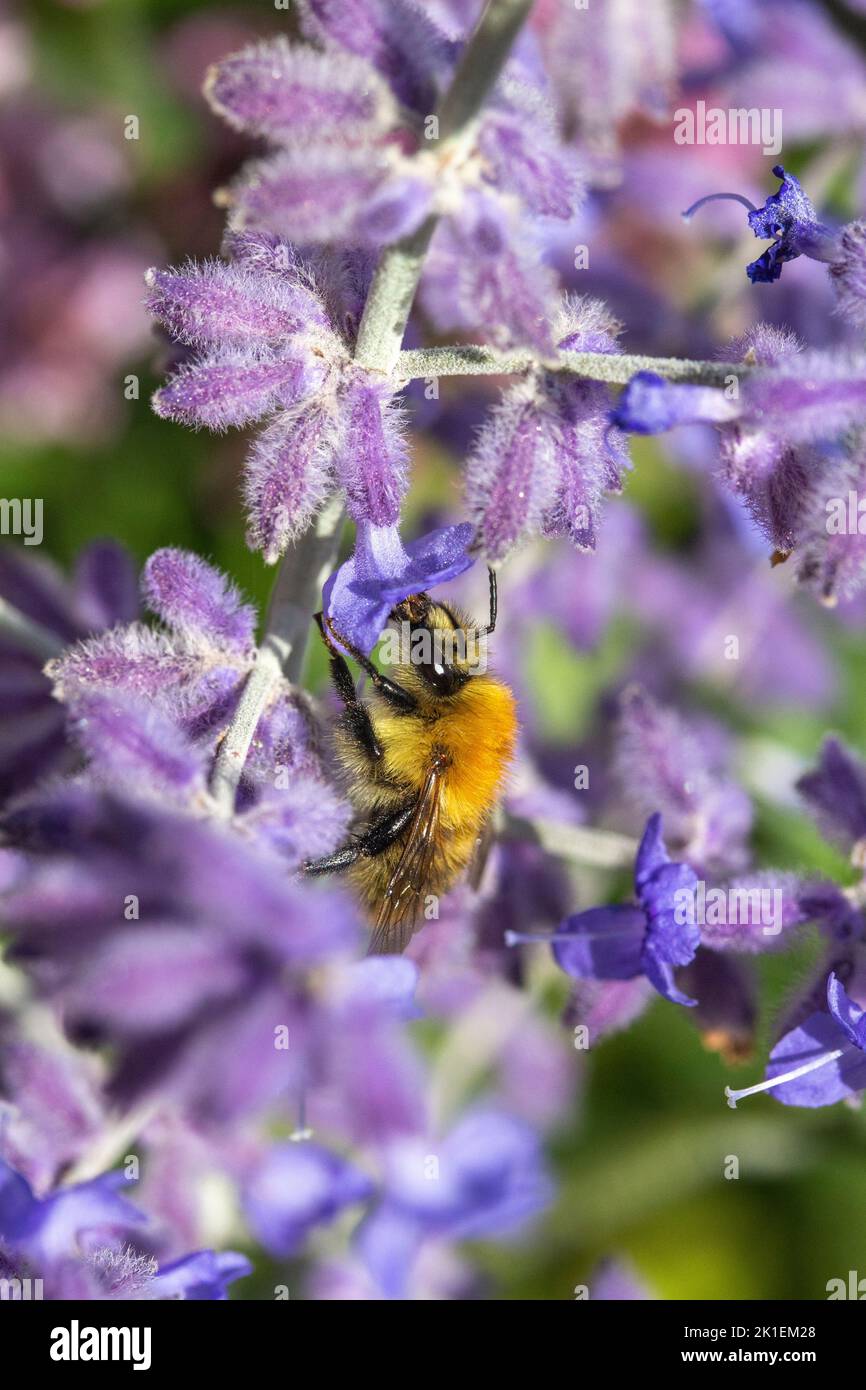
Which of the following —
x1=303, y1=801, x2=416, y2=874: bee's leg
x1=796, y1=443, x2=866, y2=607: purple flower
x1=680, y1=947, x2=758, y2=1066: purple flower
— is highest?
x1=796, y1=443, x2=866, y2=607: purple flower

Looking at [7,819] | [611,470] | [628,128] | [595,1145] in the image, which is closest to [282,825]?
[7,819]

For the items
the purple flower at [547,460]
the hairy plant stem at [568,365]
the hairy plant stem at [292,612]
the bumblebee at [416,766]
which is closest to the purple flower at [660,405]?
the hairy plant stem at [568,365]

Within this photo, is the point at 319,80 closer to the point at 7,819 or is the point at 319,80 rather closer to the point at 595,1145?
the point at 7,819

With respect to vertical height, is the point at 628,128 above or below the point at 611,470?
above
